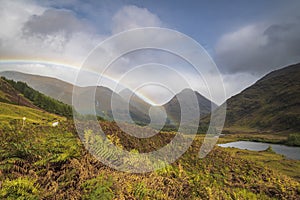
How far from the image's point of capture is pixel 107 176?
248 inches

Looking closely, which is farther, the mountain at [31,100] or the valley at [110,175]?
the mountain at [31,100]

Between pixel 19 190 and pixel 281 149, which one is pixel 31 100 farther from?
pixel 19 190

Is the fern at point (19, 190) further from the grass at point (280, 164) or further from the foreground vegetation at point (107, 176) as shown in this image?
the grass at point (280, 164)

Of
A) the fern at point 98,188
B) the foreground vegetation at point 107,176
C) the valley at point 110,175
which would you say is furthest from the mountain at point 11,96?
the fern at point 98,188

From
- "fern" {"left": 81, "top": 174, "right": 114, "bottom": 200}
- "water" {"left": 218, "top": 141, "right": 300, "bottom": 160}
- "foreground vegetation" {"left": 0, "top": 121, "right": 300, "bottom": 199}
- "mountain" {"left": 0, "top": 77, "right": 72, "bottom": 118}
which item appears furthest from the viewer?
"mountain" {"left": 0, "top": 77, "right": 72, "bottom": 118}

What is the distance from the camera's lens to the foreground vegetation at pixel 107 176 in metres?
5.50

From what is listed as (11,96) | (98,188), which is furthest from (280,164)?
(11,96)

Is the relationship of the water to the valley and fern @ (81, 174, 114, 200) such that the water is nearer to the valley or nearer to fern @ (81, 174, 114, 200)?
the valley

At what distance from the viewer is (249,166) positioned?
10.0 m

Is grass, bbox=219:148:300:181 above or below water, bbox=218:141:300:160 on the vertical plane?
above

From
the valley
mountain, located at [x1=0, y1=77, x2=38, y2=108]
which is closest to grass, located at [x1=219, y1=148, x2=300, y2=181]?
the valley

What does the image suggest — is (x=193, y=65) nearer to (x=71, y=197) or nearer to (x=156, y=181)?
(x=156, y=181)

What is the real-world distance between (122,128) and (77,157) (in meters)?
3.59

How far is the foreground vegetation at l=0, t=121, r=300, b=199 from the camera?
18.1 feet
